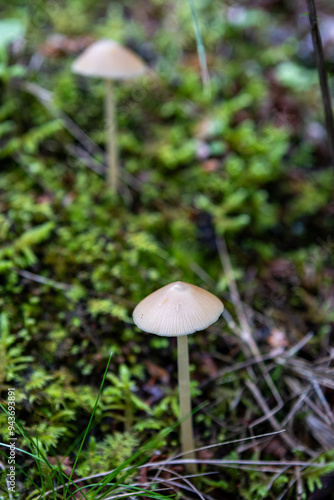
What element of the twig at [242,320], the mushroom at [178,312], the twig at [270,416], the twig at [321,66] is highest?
the twig at [321,66]

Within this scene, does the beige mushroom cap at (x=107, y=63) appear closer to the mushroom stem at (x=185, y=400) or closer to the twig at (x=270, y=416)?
the mushroom stem at (x=185, y=400)

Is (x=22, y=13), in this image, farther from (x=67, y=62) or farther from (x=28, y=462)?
(x=28, y=462)

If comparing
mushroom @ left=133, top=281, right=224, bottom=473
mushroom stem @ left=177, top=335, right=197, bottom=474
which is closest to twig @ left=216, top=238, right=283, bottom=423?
mushroom stem @ left=177, top=335, right=197, bottom=474

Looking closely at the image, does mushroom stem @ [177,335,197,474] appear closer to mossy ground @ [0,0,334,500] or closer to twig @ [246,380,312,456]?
mossy ground @ [0,0,334,500]

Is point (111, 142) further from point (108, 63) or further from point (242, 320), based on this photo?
point (242, 320)

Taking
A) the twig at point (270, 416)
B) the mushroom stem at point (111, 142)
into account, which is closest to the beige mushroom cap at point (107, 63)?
the mushroom stem at point (111, 142)

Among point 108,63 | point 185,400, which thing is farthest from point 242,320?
point 108,63
